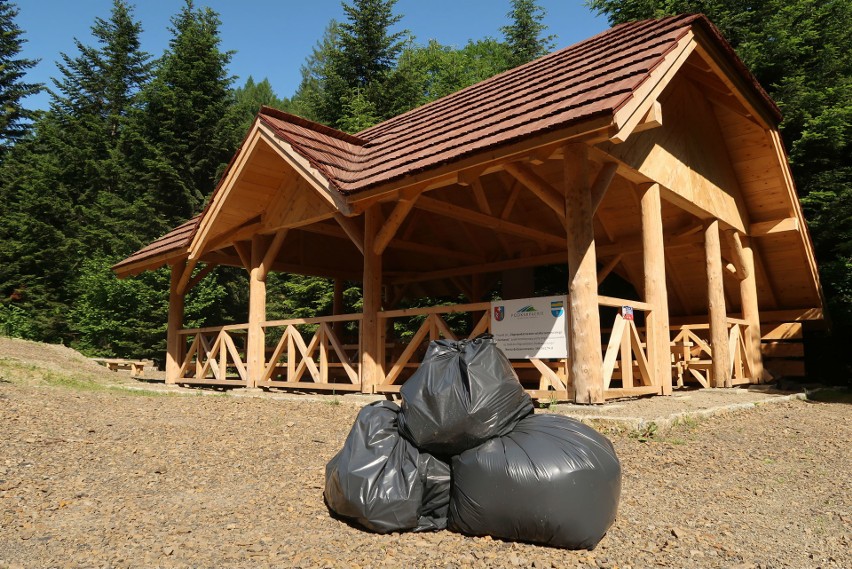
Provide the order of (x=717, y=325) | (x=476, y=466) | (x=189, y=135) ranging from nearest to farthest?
(x=476, y=466) → (x=717, y=325) → (x=189, y=135)

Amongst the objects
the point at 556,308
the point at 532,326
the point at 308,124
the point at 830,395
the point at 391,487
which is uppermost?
the point at 308,124

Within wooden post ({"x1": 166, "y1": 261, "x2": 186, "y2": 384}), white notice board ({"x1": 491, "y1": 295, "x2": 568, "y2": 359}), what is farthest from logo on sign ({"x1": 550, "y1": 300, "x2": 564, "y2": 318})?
wooden post ({"x1": 166, "y1": 261, "x2": 186, "y2": 384})

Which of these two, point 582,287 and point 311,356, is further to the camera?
point 311,356

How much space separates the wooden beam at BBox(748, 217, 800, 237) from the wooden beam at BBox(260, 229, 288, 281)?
363 inches

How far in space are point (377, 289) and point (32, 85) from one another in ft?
104

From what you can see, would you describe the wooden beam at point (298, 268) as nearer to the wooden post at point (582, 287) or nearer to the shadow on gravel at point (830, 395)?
the wooden post at point (582, 287)

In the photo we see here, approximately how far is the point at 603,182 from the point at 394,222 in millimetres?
2814

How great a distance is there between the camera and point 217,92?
2675 cm

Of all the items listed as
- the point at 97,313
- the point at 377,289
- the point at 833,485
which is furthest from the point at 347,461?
the point at 97,313

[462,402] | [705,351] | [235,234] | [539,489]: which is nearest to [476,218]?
[235,234]

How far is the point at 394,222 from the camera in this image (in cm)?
824

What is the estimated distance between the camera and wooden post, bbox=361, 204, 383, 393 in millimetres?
8703

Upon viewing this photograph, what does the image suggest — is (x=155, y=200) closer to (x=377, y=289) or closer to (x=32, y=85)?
(x=32, y=85)

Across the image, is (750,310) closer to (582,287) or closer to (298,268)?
(582,287)
